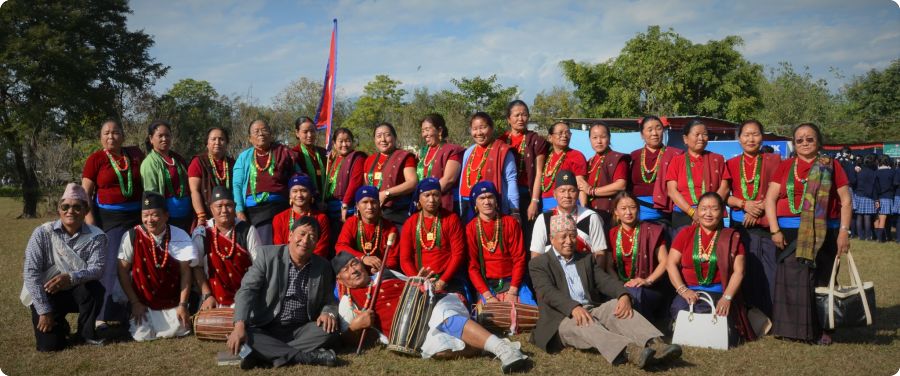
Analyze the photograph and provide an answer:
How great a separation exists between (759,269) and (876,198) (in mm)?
8172

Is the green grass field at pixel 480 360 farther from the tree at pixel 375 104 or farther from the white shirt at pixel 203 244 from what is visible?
the tree at pixel 375 104

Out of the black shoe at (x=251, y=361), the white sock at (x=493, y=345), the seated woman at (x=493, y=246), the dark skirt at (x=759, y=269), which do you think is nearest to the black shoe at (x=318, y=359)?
the black shoe at (x=251, y=361)

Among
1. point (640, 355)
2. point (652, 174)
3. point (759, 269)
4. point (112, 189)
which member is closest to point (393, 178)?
point (652, 174)

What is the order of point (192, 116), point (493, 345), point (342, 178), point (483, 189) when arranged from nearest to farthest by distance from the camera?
point (493, 345), point (483, 189), point (342, 178), point (192, 116)

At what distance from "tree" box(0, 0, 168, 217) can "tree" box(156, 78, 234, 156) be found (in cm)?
174

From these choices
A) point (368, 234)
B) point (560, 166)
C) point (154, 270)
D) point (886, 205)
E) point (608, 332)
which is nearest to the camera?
point (608, 332)

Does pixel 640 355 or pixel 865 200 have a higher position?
pixel 865 200

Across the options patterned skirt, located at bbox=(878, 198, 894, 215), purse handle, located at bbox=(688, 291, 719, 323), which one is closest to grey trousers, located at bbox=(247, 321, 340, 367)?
purse handle, located at bbox=(688, 291, 719, 323)

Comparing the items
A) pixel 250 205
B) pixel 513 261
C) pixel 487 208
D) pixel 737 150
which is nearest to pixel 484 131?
pixel 487 208

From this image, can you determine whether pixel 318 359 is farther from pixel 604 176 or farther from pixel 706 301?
pixel 604 176

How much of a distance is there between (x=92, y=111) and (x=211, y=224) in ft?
73.1

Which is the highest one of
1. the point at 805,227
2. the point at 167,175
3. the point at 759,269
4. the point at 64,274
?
the point at 167,175

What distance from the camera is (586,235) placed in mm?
5363

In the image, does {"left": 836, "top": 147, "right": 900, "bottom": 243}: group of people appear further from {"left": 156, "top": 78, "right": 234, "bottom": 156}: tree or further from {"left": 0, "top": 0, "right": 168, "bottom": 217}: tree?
{"left": 0, "top": 0, "right": 168, "bottom": 217}: tree
